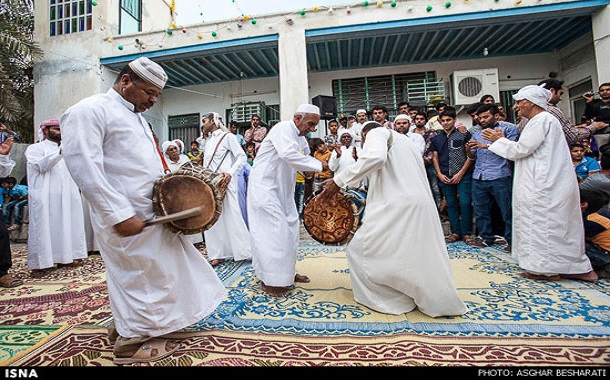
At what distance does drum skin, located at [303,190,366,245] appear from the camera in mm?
2760

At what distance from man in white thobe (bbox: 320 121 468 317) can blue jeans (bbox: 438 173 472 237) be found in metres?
2.83

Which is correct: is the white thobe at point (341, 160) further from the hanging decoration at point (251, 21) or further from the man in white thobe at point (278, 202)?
the hanging decoration at point (251, 21)

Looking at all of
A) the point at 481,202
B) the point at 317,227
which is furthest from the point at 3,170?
the point at 481,202

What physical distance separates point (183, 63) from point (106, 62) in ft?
6.48

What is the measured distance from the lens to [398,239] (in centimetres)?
242

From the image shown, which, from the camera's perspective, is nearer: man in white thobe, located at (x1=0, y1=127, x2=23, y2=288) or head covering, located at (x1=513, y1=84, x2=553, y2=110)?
head covering, located at (x1=513, y1=84, x2=553, y2=110)

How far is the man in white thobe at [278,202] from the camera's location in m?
2.97

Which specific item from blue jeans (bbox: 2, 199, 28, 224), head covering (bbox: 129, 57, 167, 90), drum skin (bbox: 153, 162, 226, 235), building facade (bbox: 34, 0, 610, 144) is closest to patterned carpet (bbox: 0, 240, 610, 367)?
drum skin (bbox: 153, 162, 226, 235)

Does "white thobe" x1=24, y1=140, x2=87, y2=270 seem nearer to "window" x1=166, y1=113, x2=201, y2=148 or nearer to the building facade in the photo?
the building facade

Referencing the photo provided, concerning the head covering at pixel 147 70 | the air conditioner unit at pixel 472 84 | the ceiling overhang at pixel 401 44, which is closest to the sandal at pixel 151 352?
the head covering at pixel 147 70

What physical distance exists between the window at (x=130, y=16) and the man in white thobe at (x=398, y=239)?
1048 centimetres

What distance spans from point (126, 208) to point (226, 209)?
2.73 meters

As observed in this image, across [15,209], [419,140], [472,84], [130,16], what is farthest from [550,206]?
[130,16]

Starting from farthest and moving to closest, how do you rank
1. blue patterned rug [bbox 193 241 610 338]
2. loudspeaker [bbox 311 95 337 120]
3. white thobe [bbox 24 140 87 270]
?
loudspeaker [bbox 311 95 337 120], white thobe [bbox 24 140 87 270], blue patterned rug [bbox 193 241 610 338]
